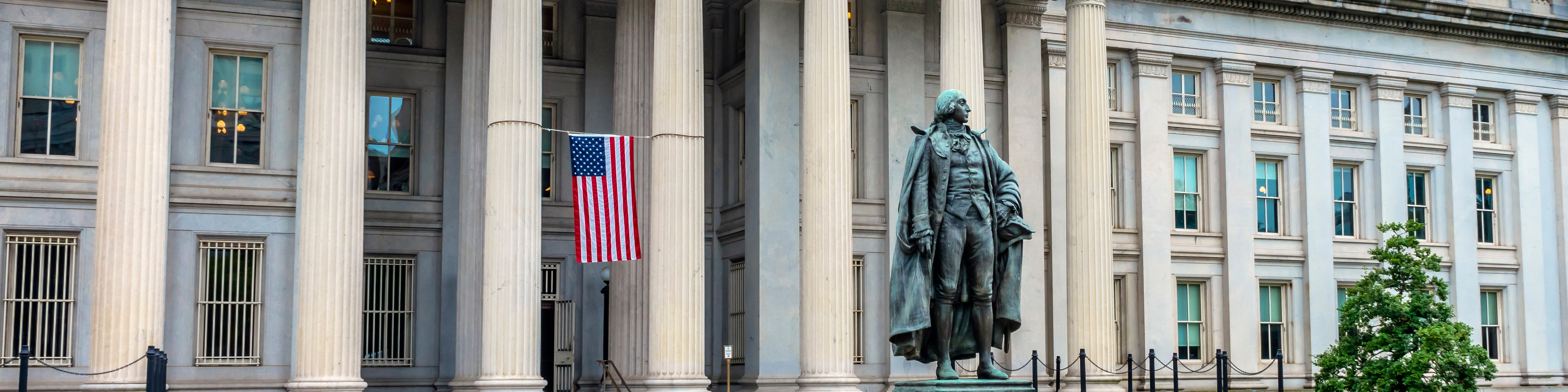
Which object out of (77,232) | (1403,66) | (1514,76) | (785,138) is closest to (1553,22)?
(1514,76)

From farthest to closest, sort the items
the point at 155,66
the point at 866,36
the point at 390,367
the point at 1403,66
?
the point at 1403,66
the point at 866,36
the point at 390,367
the point at 155,66

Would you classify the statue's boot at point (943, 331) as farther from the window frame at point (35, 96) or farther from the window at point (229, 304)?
the window frame at point (35, 96)

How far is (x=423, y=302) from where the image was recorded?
2747 cm

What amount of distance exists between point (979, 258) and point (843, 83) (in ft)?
44.0

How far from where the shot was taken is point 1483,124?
3681 cm

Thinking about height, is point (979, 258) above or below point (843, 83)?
below

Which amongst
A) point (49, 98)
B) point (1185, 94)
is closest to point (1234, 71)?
point (1185, 94)

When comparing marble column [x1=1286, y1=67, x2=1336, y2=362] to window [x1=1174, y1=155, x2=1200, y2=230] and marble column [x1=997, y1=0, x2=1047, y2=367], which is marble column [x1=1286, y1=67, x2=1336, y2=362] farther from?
marble column [x1=997, y1=0, x2=1047, y2=367]

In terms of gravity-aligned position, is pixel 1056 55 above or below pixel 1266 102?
above

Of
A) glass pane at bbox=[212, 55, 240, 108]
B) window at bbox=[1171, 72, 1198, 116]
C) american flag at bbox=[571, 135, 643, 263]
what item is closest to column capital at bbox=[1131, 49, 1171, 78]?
window at bbox=[1171, 72, 1198, 116]

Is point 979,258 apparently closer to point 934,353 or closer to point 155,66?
point 934,353

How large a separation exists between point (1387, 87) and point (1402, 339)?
986cm

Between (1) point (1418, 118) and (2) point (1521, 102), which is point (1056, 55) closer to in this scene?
(1) point (1418, 118)

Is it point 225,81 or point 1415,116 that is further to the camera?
point 1415,116
